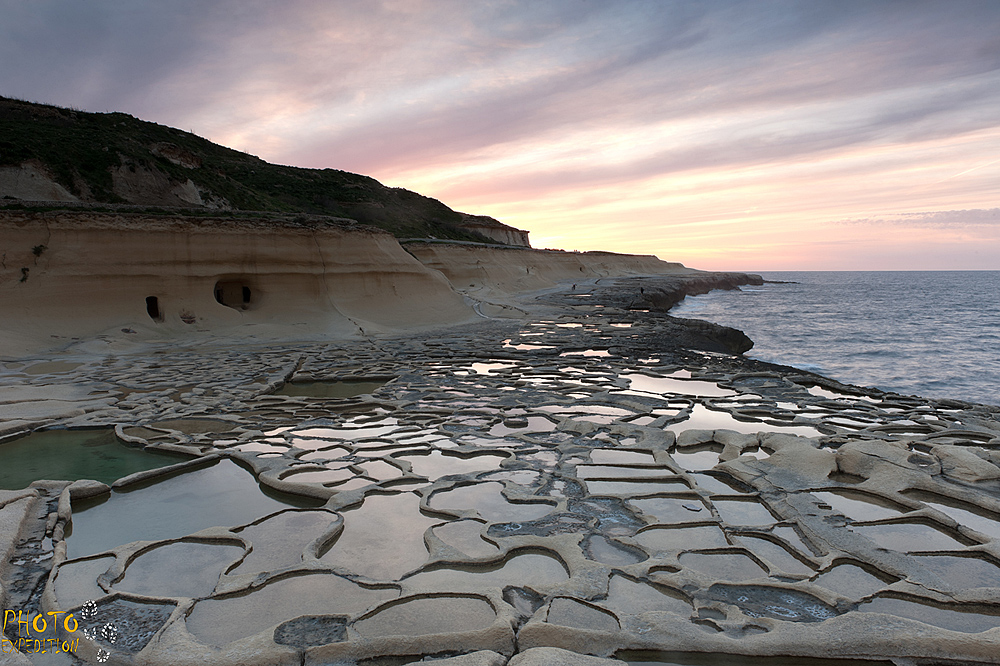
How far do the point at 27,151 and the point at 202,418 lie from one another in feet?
57.6

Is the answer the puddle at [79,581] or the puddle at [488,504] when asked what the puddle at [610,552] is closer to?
the puddle at [488,504]

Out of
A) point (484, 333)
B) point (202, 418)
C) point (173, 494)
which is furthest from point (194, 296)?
point (173, 494)

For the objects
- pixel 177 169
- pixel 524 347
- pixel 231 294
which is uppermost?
pixel 177 169

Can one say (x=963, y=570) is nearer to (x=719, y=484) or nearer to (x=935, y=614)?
(x=935, y=614)

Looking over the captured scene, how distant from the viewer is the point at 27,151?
62.3 feet

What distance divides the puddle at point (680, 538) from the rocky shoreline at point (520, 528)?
0.07 ft

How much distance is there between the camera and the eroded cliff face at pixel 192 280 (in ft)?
43.9

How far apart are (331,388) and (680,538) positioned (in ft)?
22.9

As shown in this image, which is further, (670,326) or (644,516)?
(670,326)

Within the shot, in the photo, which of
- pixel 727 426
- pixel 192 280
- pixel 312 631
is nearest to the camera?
pixel 312 631

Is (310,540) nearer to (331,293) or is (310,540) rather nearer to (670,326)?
(331,293)

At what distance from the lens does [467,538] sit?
4398mm

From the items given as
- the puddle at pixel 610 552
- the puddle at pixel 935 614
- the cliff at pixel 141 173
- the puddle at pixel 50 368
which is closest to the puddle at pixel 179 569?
the puddle at pixel 610 552

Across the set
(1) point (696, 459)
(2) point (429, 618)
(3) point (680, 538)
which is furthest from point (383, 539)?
→ (1) point (696, 459)
